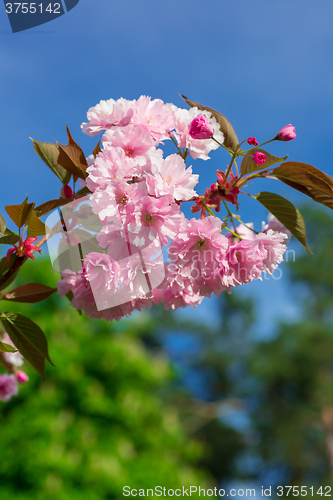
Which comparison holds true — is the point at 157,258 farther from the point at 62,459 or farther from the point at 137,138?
the point at 62,459

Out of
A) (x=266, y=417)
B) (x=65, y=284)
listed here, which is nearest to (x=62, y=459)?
(x=65, y=284)

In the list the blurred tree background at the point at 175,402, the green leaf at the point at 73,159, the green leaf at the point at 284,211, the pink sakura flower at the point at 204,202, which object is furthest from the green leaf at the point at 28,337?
the blurred tree background at the point at 175,402

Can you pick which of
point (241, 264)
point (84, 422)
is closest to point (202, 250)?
point (241, 264)

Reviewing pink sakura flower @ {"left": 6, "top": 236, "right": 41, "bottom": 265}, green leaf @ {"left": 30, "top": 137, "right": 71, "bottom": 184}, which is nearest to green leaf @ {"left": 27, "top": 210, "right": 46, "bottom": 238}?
pink sakura flower @ {"left": 6, "top": 236, "right": 41, "bottom": 265}

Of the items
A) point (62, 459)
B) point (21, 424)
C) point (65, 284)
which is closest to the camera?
point (65, 284)

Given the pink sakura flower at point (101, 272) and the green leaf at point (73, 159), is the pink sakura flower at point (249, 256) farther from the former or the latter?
the green leaf at point (73, 159)

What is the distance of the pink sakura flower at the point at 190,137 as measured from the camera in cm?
102

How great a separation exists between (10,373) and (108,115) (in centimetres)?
109

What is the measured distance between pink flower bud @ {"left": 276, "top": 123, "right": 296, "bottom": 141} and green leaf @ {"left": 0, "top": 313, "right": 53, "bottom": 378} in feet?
2.29

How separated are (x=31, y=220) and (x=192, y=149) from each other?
38 cm

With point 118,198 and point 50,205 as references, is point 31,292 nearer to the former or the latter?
point 50,205

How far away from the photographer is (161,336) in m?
19.7

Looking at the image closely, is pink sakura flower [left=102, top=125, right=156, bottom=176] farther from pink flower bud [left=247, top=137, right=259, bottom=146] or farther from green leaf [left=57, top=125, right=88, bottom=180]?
pink flower bud [left=247, top=137, right=259, bottom=146]

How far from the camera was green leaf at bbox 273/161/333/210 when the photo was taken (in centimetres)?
96
